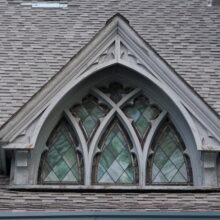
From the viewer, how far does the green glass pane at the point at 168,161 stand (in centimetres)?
913

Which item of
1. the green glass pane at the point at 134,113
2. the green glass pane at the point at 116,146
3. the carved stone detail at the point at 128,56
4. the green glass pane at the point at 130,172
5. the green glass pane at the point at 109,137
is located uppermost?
the carved stone detail at the point at 128,56

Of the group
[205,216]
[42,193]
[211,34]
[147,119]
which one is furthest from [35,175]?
[211,34]

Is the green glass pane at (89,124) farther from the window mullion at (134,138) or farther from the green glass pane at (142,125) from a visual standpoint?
the green glass pane at (142,125)

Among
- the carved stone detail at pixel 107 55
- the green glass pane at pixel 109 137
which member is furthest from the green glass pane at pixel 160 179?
the carved stone detail at pixel 107 55

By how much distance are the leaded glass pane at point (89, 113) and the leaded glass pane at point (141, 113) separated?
36 centimetres

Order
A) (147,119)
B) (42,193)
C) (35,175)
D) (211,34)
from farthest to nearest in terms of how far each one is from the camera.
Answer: (211,34), (147,119), (35,175), (42,193)

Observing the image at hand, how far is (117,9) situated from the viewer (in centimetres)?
1182

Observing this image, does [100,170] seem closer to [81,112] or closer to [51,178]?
[51,178]

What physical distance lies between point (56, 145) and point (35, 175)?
0.67 metres

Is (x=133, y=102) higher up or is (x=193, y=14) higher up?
(x=193, y=14)

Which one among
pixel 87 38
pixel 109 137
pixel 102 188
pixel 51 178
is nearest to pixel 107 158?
pixel 109 137

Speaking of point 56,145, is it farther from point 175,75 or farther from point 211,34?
point 211,34

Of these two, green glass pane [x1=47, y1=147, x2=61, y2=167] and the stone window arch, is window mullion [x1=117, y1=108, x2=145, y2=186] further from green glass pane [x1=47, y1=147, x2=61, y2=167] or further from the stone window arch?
green glass pane [x1=47, y1=147, x2=61, y2=167]

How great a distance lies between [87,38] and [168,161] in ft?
8.70
